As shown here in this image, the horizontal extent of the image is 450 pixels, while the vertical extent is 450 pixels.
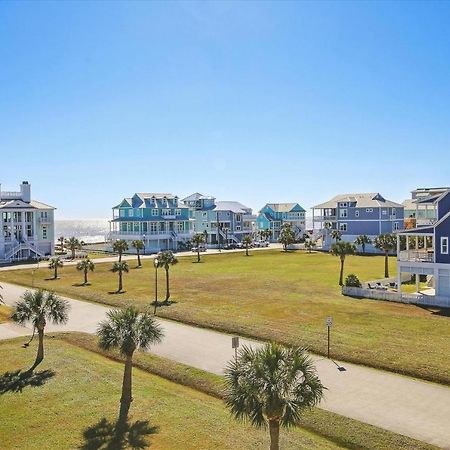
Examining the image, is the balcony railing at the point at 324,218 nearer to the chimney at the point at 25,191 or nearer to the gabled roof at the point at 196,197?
the gabled roof at the point at 196,197

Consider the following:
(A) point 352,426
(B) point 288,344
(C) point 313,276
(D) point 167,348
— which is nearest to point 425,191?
(C) point 313,276

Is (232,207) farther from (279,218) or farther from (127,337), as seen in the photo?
(127,337)

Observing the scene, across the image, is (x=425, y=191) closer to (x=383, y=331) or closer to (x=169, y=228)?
(x=383, y=331)

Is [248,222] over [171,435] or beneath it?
over

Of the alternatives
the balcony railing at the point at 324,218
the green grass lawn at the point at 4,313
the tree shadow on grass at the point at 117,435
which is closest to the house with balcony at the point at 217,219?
the balcony railing at the point at 324,218

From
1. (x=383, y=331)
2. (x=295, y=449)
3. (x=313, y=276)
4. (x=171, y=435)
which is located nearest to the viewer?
(x=295, y=449)

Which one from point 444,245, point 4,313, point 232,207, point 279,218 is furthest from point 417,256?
point 279,218
